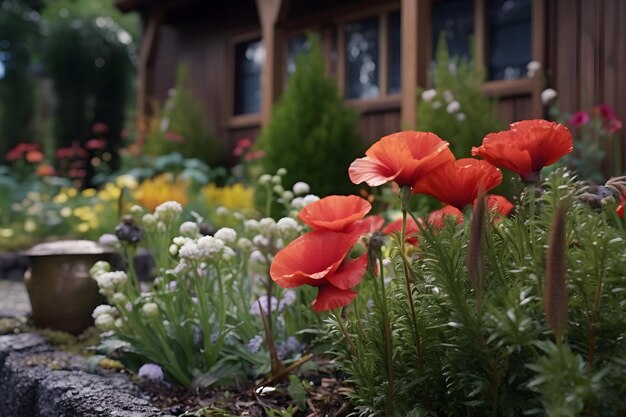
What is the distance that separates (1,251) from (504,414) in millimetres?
6065

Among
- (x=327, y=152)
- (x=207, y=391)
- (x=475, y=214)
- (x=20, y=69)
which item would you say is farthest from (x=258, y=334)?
(x=20, y=69)

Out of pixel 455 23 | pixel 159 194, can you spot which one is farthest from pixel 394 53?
pixel 159 194

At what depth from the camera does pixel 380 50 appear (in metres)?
6.91

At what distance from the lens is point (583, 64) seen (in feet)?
16.6

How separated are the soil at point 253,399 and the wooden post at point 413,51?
3.32 meters

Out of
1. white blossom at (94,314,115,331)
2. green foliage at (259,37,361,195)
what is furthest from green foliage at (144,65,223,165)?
white blossom at (94,314,115,331)

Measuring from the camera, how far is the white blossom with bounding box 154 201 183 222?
184cm

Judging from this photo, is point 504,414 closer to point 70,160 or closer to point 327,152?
point 327,152

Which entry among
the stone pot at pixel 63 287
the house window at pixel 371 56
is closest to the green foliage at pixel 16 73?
the house window at pixel 371 56

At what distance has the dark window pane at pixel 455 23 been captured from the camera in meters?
6.31

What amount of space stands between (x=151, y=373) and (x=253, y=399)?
0.32 m

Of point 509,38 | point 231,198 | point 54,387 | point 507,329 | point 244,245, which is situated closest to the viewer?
point 507,329

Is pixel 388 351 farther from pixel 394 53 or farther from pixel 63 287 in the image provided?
pixel 394 53

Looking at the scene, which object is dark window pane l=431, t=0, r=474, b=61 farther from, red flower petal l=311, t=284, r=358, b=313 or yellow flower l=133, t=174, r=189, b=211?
red flower petal l=311, t=284, r=358, b=313
